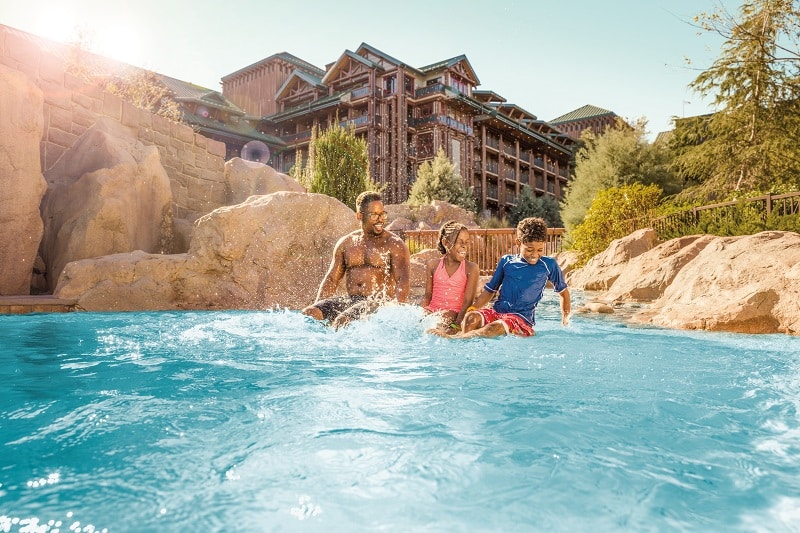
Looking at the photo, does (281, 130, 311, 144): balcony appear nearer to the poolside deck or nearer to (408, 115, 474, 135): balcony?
(408, 115, 474, 135): balcony

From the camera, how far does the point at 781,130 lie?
16578 millimetres

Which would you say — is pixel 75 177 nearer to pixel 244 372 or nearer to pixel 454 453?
pixel 244 372

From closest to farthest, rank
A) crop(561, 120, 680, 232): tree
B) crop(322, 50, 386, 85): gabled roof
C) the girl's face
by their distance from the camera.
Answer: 1. the girl's face
2. crop(561, 120, 680, 232): tree
3. crop(322, 50, 386, 85): gabled roof

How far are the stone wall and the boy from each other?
9.33 metres

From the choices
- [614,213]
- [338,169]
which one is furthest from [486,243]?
[338,169]

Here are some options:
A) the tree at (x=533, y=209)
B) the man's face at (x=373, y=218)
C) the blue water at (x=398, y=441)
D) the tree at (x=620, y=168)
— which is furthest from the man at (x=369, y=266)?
the tree at (x=533, y=209)

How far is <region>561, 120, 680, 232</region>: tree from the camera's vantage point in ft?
81.0

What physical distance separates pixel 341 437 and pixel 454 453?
19.4 inches

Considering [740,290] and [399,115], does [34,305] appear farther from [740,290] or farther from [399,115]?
[399,115]

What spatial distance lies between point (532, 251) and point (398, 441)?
2961 mm

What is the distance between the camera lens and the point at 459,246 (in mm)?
5066

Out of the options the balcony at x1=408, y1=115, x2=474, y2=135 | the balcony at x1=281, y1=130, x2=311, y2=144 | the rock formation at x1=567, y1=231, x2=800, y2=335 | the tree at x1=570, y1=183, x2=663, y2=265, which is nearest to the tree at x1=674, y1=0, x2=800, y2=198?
the tree at x1=570, y1=183, x2=663, y2=265

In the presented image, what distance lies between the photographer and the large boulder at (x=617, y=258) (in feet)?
42.1

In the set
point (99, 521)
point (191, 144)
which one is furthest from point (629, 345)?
point (191, 144)
